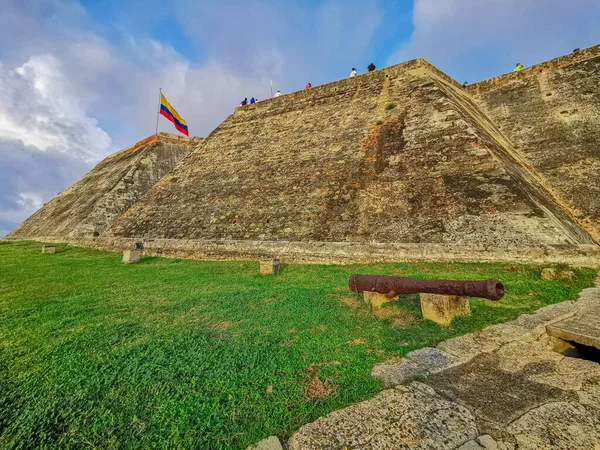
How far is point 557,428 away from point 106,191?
20.8 m

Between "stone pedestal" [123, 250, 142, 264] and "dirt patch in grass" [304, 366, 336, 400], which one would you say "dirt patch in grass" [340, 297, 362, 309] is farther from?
"stone pedestal" [123, 250, 142, 264]

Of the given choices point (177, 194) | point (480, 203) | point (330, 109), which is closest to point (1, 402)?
point (480, 203)

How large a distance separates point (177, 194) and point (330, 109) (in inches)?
345

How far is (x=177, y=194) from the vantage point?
47.2 feet

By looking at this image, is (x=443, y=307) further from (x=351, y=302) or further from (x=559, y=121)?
(x=559, y=121)

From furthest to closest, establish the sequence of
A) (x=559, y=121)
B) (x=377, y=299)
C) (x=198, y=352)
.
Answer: (x=559, y=121) → (x=377, y=299) → (x=198, y=352)

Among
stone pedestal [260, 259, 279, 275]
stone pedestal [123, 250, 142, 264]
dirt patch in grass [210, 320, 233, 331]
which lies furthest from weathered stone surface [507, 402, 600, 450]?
stone pedestal [123, 250, 142, 264]

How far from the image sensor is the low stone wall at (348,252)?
634 centimetres

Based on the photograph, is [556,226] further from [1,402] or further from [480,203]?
[1,402]

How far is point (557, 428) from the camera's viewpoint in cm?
209

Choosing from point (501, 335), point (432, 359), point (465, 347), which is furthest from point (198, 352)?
point (501, 335)

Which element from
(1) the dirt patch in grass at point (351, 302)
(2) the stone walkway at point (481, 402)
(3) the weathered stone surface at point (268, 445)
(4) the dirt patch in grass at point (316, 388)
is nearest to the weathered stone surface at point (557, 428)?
(2) the stone walkway at point (481, 402)

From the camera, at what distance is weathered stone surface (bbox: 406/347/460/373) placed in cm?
296

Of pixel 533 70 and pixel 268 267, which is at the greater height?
pixel 533 70
